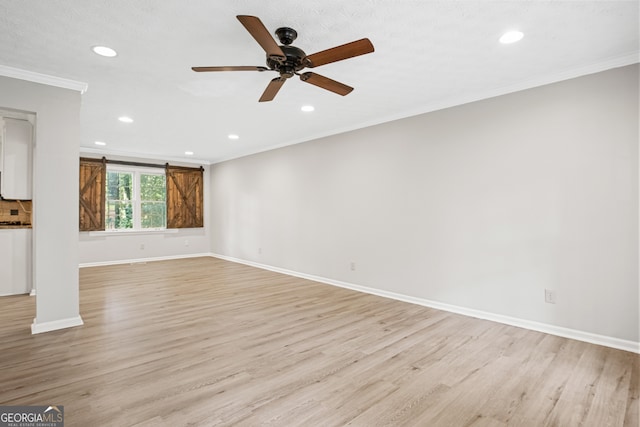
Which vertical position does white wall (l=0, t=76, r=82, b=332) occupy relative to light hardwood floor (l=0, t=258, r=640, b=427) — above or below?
above

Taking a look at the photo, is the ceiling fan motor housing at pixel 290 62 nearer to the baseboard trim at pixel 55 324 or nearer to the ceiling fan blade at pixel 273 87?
the ceiling fan blade at pixel 273 87

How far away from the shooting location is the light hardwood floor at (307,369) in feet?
6.38

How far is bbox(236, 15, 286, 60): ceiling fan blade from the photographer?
184 cm

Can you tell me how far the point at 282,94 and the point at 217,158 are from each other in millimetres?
4866

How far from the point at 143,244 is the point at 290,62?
686cm

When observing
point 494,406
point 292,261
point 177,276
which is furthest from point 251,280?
point 494,406

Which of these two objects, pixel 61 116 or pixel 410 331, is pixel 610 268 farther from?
pixel 61 116

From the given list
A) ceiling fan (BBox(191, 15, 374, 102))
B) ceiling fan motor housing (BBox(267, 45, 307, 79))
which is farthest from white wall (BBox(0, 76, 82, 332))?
ceiling fan motor housing (BBox(267, 45, 307, 79))

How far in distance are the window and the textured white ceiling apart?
11.2 ft

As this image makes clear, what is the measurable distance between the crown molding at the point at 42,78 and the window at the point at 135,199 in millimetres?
4480

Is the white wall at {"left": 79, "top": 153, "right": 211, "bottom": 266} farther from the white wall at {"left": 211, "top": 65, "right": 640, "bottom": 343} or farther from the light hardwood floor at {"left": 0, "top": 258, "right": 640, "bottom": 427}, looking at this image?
the white wall at {"left": 211, "top": 65, "right": 640, "bottom": 343}

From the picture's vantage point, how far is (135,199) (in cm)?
762

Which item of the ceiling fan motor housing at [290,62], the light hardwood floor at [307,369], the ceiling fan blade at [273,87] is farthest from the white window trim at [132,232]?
the ceiling fan motor housing at [290,62]

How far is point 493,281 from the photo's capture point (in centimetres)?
360
